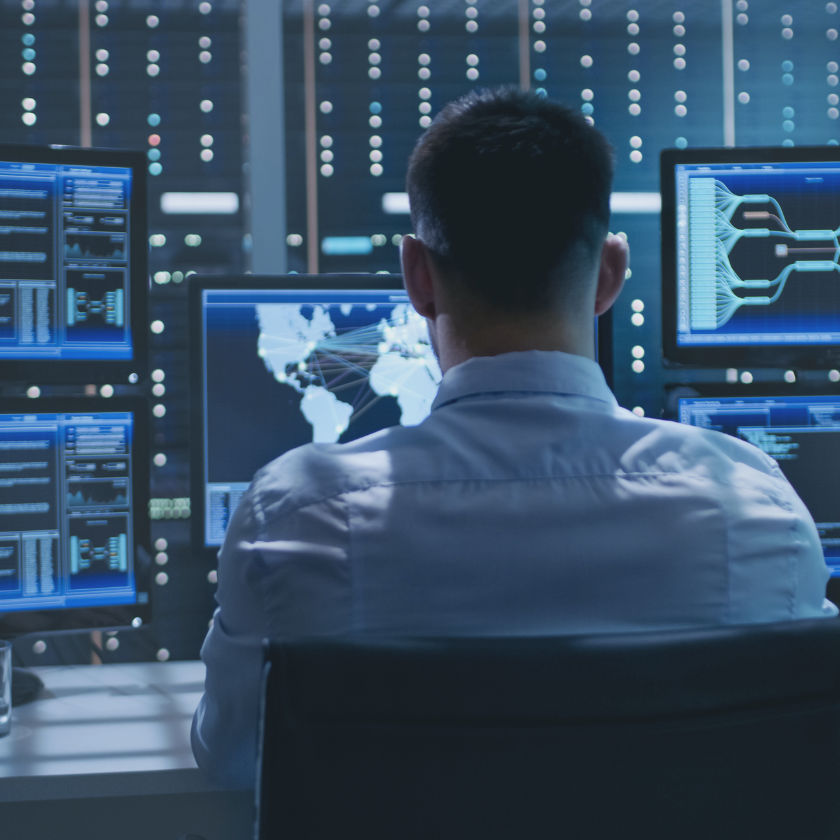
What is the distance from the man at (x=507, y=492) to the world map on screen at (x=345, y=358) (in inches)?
23.7

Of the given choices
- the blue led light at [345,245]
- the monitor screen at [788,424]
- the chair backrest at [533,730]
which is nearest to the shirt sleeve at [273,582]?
the chair backrest at [533,730]

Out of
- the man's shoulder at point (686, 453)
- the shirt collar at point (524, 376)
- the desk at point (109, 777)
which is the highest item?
the shirt collar at point (524, 376)

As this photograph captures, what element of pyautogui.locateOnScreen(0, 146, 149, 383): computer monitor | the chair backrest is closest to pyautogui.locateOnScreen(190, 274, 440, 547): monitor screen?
pyautogui.locateOnScreen(0, 146, 149, 383): computer monitor

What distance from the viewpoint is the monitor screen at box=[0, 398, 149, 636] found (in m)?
1.31

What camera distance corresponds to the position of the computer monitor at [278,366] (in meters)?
1.42

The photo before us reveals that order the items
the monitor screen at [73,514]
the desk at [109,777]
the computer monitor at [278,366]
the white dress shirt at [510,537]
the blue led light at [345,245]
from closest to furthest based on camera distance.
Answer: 1. the white dress shirt at [510,537]
2. the desk at [109,777]
3. the monitor screen at [73,514]
4. the computer monitor at [278,366]
5. the blue led light at [345,245]

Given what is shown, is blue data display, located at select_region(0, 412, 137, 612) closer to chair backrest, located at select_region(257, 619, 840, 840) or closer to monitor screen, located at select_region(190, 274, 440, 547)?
monitor screen, located at select_region(190, 274, 440, 547)

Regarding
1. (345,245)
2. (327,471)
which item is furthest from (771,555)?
(345,245)

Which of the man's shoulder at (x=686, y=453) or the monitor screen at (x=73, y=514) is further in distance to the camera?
the monitor screen at (x=73, y=514)

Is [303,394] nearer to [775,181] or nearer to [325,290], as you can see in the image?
[325,290]

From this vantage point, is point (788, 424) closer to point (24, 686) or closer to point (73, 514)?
point (73, 514)

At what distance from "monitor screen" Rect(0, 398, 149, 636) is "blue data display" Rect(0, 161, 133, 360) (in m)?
0.10

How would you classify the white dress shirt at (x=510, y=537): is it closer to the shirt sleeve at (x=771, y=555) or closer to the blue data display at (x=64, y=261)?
the shirt sleeve at (x=771, y=555)

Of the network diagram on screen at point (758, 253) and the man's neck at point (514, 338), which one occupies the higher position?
the network diagram on screen at point (758, 253)
